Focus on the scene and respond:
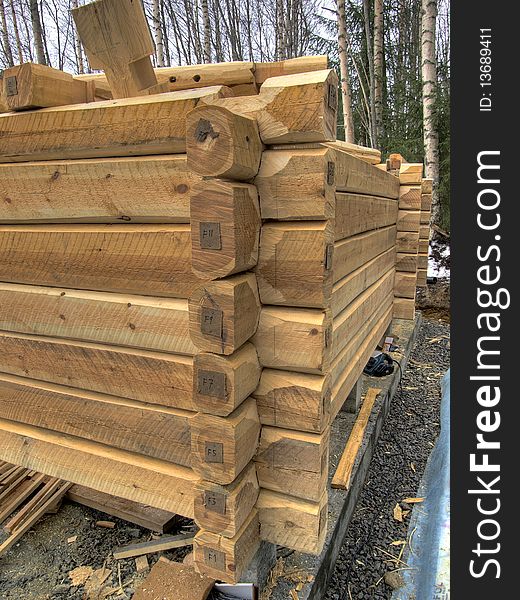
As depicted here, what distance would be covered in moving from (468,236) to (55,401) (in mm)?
2161

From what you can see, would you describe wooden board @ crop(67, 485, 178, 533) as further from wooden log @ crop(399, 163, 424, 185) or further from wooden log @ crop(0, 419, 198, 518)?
wooden log @ crop(399, 163, 424, 185)

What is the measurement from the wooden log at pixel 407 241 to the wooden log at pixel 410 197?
0.37 m

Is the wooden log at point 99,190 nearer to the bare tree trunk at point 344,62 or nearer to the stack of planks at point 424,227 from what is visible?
the stack of planks at point 424,227

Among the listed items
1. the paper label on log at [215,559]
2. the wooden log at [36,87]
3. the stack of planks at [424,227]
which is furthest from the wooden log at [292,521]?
the stack of planks at [424,227]

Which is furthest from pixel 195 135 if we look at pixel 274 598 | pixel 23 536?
pixel 23 536

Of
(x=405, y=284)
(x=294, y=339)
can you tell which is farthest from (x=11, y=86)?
(x=405, y=284)

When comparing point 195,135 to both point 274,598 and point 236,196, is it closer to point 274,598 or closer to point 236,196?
point 236,196

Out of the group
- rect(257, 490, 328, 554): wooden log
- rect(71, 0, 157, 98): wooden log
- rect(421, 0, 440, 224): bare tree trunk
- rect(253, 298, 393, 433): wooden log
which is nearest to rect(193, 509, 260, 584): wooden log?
rect(257, 490, 328, 554): wooden log

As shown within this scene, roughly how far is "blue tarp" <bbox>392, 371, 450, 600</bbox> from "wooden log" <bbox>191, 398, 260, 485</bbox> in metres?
1.20

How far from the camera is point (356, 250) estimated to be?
127 inches

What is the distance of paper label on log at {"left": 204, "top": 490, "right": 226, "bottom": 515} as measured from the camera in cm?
186

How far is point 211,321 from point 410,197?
4975 millimetres

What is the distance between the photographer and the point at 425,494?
11.1 feet

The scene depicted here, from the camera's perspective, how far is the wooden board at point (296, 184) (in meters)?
1.71
